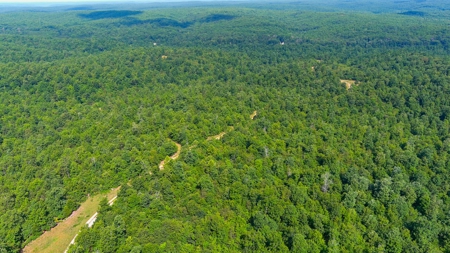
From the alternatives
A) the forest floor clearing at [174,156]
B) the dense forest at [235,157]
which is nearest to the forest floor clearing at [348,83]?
the dense forest at [235,157]

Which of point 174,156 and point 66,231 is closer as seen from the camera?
point 66,231

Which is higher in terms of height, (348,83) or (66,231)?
(348,83)

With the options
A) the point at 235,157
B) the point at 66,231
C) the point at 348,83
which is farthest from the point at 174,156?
the point at 348,83

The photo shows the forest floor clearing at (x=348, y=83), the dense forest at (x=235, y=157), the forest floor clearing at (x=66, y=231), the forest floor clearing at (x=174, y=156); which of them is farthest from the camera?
the forest floor clearing at (x=348, y=83)

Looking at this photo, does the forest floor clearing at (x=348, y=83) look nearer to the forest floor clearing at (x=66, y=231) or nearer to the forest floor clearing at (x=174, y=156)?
the forest floor clearing at (x=174, y=156)

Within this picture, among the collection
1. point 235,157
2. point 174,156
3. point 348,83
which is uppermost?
point 235,157

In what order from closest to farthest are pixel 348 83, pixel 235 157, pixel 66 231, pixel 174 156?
pixel 66 231
pixel 235 157
pixel 174 156
pixel 348 83

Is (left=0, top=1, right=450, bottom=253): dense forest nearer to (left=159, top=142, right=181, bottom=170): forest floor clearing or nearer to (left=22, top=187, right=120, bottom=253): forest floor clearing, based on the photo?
(left=159, top=142, right=181, bottom=170): forest floor clearing

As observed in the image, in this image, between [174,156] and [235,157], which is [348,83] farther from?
[174,156]
